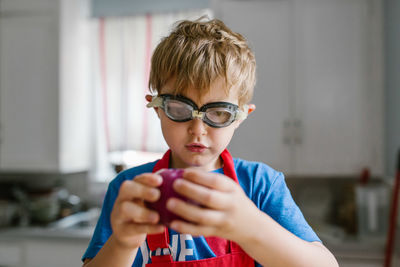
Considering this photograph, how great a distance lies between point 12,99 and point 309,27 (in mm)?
2251

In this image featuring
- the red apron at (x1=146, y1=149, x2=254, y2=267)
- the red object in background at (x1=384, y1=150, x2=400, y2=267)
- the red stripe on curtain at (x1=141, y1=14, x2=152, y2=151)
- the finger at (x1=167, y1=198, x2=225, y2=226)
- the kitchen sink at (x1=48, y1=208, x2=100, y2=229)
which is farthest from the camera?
the red stripe on curtain at (x1=141, y1=14, x2=152, y2=151)

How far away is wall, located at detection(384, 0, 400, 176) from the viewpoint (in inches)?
85.2

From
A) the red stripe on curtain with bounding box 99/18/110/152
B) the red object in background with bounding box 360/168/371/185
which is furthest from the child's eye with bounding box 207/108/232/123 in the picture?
the red stripe on curtain with bounding box 99/18/110/152

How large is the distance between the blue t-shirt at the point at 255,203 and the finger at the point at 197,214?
12.1 inches

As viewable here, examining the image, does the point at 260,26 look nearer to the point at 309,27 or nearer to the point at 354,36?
the point at 309,27

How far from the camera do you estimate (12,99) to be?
2.71 meters

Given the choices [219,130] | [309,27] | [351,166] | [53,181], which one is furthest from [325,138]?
[53,181]

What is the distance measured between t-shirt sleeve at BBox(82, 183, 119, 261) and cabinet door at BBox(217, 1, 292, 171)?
168 centimetres

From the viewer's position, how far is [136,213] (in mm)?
484

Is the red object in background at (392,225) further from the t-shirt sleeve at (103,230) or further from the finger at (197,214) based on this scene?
the finger at (197,214)

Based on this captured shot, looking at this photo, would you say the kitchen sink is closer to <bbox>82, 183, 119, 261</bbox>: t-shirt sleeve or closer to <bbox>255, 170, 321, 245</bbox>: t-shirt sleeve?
<bbox>82, 183, 119, 261</bbox>: t-shirt sleeve

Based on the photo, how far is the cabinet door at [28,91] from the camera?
2.66 meters

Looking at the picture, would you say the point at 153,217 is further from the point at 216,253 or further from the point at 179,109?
the point at 216,253

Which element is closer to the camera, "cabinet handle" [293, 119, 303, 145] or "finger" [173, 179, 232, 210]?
"finger" [173, 179, 232, 210]
